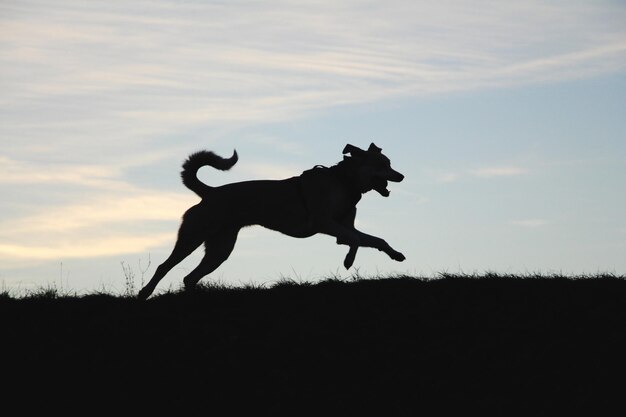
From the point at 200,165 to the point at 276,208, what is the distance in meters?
1.32

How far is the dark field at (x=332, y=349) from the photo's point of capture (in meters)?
9.95

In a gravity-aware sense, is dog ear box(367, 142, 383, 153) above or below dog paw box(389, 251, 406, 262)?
above

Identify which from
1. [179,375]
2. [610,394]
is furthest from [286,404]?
[610,394]

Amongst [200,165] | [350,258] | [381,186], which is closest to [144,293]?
[200,165]

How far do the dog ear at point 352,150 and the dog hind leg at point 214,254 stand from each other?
1980 mm

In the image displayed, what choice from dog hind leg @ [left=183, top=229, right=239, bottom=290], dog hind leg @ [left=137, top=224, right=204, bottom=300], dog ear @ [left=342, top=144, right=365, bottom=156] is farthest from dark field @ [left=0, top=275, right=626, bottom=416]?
dog ear @ [left=342, top=144, right=365, bottom=156]

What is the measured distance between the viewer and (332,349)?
1111 cm

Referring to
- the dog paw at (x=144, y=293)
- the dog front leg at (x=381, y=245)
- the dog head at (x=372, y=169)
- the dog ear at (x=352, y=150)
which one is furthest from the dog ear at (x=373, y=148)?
the dog paw at (x=144, y=293)

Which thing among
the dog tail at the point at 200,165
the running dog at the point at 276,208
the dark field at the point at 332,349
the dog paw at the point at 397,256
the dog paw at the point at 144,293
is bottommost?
the dark field at the point at 332,349

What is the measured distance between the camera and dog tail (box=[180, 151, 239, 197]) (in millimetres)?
14250

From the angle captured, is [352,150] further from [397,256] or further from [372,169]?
[397,256]

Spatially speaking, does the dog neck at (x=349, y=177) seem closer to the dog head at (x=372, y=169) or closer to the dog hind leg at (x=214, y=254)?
the dog head at (x=372, y=169)

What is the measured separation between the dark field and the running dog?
0.84 m

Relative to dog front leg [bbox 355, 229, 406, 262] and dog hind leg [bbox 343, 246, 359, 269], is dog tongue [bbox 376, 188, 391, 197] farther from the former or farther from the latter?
dog hind leg [bbox 343, 246, 359, 269]
